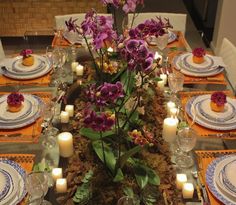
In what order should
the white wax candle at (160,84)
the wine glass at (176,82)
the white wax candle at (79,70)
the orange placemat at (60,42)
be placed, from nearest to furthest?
the wine glass at (176,82), the white wax candle at (160,84), the white wax candle at (79,70), the orange placemat at (60,42)

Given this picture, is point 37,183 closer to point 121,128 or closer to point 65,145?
point 65,145

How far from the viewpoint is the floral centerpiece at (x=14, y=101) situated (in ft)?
5.62

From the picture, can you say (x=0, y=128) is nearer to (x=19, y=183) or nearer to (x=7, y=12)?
(x=19, y=183)

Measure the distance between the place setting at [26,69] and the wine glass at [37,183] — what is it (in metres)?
0.79

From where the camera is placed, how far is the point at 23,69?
6.81 feet

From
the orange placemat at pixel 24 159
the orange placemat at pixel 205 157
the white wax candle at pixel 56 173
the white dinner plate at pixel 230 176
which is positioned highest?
the white wax candle at pixel 56 173

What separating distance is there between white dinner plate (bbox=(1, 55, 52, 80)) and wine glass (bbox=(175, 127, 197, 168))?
91 centimetres

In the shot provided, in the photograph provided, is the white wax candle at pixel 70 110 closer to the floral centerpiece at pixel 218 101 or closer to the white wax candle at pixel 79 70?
the white wax candle at pixel 79 70

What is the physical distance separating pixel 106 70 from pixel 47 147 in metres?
0.49

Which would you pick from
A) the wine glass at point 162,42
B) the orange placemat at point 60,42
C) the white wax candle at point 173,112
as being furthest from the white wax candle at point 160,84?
the orange placemat at point 60,42

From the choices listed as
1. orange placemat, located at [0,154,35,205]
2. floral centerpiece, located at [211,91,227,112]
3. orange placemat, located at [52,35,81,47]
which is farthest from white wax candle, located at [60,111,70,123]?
orange placemat, located at [52,35,81,47]

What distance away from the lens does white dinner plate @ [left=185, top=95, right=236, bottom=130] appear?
166 cm

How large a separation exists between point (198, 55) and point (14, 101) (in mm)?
1035

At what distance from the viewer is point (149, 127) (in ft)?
5.34
